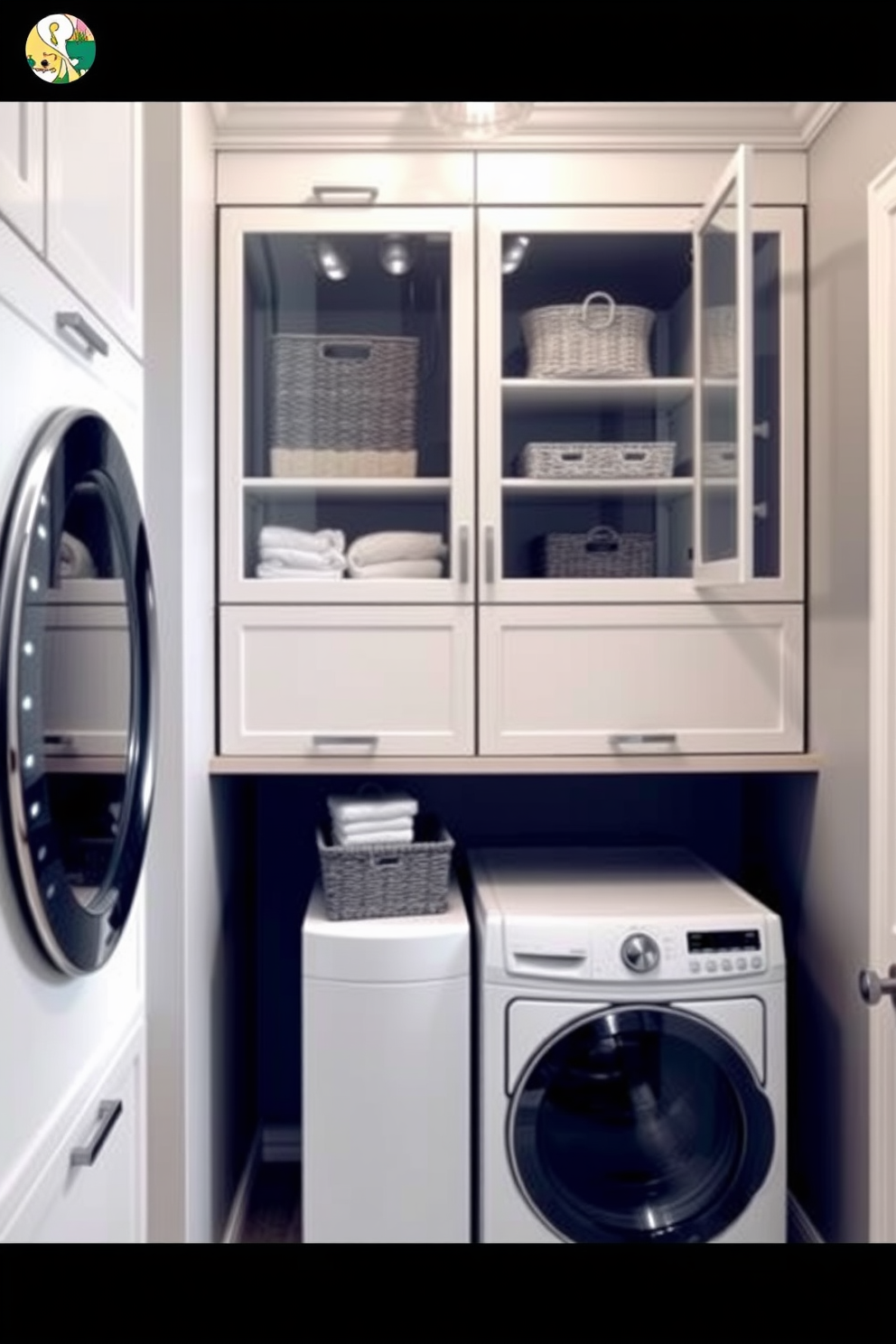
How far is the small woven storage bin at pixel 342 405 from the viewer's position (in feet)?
6.93

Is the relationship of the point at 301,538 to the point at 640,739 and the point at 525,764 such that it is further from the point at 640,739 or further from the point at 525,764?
the point at 640,739

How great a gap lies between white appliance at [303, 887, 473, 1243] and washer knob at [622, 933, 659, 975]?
367 millimetres

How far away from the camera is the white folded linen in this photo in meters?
2.00

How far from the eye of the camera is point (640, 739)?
208 cm

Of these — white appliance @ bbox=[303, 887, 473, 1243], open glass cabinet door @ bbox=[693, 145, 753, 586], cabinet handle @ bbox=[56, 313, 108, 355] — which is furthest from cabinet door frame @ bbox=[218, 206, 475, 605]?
cabinet handle @ bbox=[56, 313, 108, 355]

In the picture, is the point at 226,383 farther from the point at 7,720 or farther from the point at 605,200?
the point at 7,720

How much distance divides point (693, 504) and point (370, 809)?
950 mm

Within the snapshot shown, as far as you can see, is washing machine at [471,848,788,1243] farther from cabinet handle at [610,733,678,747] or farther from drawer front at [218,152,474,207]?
drawer front at [218,152,474,207]

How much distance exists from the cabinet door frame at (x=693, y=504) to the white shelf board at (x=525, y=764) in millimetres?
347

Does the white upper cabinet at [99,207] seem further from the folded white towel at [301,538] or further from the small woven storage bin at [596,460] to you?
the small woven storage bin at [596,460]
